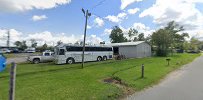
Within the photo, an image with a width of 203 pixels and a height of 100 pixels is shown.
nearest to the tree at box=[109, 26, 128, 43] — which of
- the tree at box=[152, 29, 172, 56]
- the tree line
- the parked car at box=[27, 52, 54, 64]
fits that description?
the tree line

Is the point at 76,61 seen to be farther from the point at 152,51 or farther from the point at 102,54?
the point at 152,51

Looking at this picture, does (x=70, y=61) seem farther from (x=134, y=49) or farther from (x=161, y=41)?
(x=161, y=41)

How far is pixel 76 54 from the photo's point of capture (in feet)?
103

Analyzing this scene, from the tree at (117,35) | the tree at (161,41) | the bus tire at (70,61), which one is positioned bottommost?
the bus tire at (70,61)

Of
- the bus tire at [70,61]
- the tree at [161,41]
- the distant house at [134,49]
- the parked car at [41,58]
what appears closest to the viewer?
the bus tire at [70,61]

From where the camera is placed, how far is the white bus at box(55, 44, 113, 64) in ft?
97.3

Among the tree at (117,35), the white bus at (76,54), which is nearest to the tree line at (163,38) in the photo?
the tree at (117,35)

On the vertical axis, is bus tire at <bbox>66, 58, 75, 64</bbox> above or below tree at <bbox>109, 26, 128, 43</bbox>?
below

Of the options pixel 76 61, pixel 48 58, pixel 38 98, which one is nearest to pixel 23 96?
pixel 38 98

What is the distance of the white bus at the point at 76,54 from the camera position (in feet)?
97.3

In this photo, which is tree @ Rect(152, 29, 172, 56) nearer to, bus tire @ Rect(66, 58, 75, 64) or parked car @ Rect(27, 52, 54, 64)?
bus tire @ Rect(66, 58, 75, 64)

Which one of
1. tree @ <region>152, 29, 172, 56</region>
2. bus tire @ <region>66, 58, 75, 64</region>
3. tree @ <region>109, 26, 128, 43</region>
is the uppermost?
tree @ <region>109, 26, 128, 43</region>

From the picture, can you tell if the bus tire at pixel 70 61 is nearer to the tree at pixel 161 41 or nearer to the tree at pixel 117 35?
the tree at pixel 161 41

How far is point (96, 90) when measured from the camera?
10.1 m
